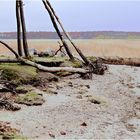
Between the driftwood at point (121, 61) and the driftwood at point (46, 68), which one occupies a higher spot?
the driftwood at point (46, 68)

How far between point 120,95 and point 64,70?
8.74ft

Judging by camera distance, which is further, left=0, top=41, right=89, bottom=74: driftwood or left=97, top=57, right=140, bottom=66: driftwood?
left=97, top=57, right=140, bottom=66: driftwood

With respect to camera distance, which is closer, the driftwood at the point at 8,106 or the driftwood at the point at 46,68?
the driftwood at the point at 8,106

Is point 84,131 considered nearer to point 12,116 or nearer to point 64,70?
point 12,116

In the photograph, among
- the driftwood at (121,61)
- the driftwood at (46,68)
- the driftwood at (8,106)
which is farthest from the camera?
the driftwood at (121,61)

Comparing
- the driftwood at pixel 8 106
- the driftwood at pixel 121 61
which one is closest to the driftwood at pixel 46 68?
the driftwood at pixel 8 106

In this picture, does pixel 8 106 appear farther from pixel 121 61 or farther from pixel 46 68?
pixel 121 61

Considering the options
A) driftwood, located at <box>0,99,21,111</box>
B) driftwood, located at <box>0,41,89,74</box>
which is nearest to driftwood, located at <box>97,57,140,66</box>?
driftwood, located at <box>0,41,89,74</box>

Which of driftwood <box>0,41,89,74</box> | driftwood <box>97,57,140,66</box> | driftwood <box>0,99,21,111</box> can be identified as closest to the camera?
driftwood <box>0,99,21,111</box>

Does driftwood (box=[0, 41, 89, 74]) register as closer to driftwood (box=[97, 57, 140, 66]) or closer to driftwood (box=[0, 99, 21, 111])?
driftwood (box=[0, 99, 21, 111])

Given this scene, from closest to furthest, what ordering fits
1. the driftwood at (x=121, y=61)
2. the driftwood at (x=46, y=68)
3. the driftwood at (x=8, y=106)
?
the driftwood at (x=8, y=106) → the driftwood at (x=46, y=68) → the driftwood at (x=121, y=61)

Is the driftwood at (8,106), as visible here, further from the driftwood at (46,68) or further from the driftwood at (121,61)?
the driftwood at (121,61)

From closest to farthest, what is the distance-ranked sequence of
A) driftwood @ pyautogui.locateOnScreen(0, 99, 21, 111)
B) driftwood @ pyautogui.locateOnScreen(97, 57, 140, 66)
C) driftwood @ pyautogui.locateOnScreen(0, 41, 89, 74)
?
driftwood @ pyautogui.locateOnScreen(0, 99, 21, 111)
driftwood @ pyautogui.locateOnScreen(0, 41, 89, 74)
driftwood @ pyautogui.locateOnScreen(97, 57, 140, 66)

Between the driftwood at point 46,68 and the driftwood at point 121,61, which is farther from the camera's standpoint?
the driftwood at point 121,61
